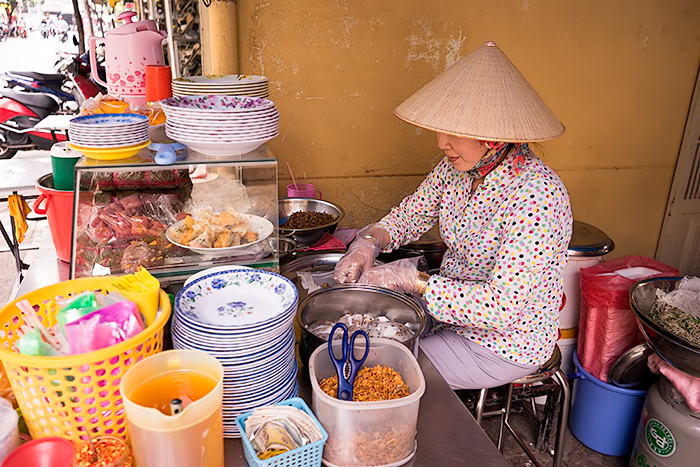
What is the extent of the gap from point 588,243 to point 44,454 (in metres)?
2.73

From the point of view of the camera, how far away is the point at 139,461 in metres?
0.97

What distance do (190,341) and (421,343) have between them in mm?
1046

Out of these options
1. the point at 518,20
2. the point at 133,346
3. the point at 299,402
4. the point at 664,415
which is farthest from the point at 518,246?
the point at 518,20

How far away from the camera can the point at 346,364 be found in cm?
129

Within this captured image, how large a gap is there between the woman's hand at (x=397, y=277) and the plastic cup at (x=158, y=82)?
3.59ft

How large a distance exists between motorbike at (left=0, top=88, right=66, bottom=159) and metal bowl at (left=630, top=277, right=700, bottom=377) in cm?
719

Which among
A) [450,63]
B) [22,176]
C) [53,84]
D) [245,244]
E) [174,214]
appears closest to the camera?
[245,244]

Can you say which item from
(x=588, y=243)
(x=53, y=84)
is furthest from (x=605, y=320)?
(x=53, y=84)

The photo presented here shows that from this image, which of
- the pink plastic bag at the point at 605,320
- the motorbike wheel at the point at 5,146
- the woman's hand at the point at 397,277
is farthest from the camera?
the motorbike wheel at the point at 5,146

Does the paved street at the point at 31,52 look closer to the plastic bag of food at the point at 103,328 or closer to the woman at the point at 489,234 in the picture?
the woman at the point at 489,234

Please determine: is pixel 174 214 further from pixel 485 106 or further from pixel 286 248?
pixel 485 106

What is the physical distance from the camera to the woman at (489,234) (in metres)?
1.67

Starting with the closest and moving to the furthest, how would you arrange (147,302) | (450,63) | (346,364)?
1. (147,302)
2. (346,364)
3. (450,63)

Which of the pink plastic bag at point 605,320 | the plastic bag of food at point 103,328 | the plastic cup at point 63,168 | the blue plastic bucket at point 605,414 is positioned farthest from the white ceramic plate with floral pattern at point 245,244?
the blue plastic bucket at point 605,414
